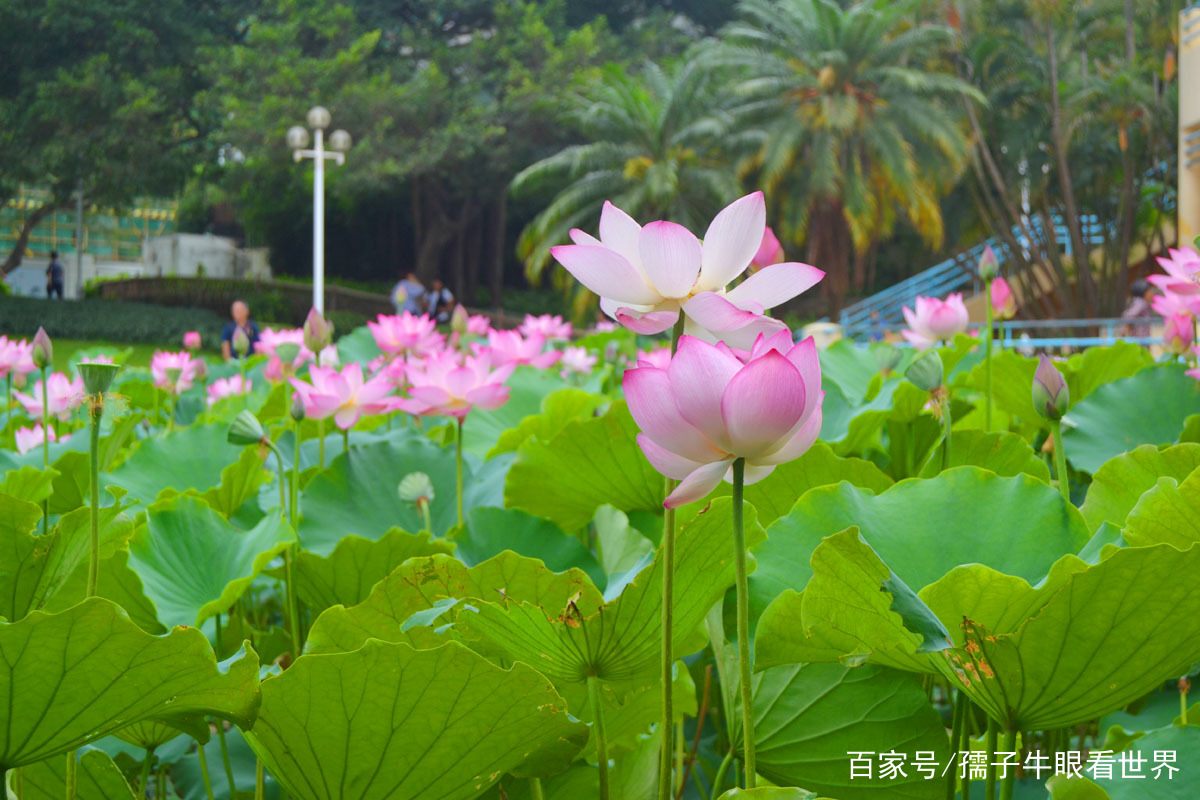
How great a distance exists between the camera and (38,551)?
55 cm

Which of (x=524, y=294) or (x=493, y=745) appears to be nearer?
(x=493, y=745)

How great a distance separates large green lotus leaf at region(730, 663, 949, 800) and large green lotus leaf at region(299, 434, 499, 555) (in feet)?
1.28

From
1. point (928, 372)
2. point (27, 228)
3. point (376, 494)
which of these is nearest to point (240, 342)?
point (376, 494)

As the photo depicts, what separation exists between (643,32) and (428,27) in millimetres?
3661

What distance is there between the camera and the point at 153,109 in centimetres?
1364

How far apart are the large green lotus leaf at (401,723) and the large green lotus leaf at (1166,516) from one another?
27cm

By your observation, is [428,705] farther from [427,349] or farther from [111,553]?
[427,349]

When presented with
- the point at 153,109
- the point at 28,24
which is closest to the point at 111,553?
the point at 153,109

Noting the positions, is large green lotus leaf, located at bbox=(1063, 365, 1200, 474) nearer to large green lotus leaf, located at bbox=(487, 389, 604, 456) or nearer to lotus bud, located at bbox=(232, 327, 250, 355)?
large green lotus leaf, located at bbox=(487, 389, 604, 456)

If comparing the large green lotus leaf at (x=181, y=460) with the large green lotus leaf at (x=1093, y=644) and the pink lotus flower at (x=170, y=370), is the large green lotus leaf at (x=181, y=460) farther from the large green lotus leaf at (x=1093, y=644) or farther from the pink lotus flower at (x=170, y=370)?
the large green lotus leaf at (x=1093, y=644)

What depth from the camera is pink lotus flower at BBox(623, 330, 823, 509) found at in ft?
1.18

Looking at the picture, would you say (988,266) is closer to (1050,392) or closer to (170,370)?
(1050,392)

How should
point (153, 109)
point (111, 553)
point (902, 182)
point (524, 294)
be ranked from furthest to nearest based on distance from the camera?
1. point (524, 294)
2. point (153, 109)
3. point (902, 182)
4. point (111, 553)

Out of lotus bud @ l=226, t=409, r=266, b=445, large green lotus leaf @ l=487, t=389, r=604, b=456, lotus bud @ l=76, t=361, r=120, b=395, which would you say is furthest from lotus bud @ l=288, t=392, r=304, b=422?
lotus bud @ l=76, t=361, r=120, b=395
